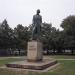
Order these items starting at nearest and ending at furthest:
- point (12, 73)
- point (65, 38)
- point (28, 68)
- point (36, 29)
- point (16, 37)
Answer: point (12, 73), point (28, 68), point (36, 29), point (65, 38), point (16, 37)

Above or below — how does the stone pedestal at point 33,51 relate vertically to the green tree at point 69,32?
below

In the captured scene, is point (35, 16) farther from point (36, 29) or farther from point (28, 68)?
point (28, 68)

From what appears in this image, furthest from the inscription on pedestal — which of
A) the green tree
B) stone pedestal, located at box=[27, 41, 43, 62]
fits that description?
the green tree

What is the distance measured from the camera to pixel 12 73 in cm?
1223

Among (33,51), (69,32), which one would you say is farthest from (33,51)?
(69,32)

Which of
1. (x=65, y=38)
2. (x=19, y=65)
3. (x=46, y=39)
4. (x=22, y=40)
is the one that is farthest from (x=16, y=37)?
(x=19, y=65)

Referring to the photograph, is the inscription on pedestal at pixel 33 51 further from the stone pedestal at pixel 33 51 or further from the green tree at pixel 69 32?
the green tree at pixel 69 32

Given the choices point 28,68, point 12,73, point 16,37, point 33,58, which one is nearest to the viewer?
point 12,73

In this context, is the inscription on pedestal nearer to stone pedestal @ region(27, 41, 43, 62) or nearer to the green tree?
stone pedestal @ region(27, 41, 43, 62)

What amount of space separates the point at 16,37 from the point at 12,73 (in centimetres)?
4578

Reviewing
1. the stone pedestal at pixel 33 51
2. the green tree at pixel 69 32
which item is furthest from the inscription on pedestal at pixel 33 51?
the green tree at pixel 69 32

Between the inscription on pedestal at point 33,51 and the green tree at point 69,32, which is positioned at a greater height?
the green tree at point 69,32

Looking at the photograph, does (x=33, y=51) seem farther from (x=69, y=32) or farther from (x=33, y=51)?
(x=69, y=32)

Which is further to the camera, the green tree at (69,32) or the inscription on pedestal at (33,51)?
the green tree at (69,32)
